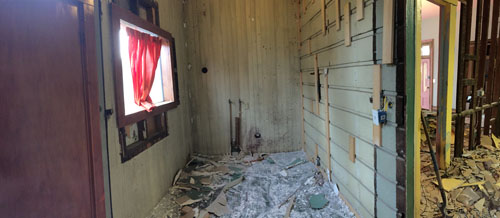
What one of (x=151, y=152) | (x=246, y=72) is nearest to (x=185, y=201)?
(x=151, y=152)

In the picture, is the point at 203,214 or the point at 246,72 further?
the point at 246,72

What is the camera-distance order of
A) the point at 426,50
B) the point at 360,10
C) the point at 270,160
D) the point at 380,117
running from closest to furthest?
1. the point at 380,117
2. the point at 360,10
3. the point at 270,160
4. the point at 426,50

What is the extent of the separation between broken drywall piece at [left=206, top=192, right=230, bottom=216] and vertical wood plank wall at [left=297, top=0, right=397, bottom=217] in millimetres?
1296

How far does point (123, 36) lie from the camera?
8.08ft

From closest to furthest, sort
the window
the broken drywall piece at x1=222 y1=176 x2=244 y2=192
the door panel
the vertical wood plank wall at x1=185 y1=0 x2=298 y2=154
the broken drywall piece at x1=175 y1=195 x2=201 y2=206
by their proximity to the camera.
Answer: the window → the broken drywall piece at x1=175 y1=195 x2=201 y2=206 → the broken drywall piece at x1=222 y1=176 x2=244 y2=192 → the vertical wood plank wall at x1=185 y1=0 x2=298 y2=154 → the door panel

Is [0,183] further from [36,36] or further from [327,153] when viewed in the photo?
[327,153]

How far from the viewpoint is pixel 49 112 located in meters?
1.19

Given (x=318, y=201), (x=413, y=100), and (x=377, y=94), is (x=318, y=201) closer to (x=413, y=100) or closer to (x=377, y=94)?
(x=377, y=94)

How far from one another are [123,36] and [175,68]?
3.89 ft

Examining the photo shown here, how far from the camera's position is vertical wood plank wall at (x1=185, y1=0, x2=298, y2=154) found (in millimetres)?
4324

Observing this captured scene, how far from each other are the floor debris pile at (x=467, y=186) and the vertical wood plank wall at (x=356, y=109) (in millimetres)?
634

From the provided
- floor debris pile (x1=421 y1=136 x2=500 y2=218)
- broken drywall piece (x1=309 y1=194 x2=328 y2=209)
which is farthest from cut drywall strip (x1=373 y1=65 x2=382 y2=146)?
broken drywall piece (x1=309 y1=194 x2=328 y2=209)

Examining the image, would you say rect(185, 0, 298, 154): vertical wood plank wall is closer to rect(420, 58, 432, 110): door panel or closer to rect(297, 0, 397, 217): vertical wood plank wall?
rect(297, 0, 397, 217): vertical wood plank wall

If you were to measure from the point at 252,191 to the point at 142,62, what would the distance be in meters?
1.96
